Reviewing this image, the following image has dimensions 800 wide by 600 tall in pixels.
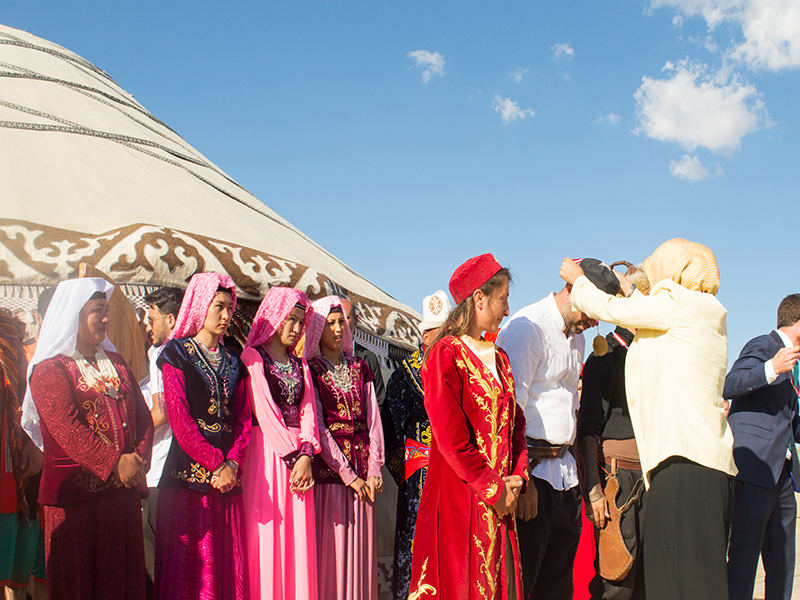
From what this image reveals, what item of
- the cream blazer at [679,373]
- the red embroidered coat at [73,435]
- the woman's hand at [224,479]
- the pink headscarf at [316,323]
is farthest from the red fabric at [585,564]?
the red embroidered coat at [73,435]

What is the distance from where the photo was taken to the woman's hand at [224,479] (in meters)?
2.54

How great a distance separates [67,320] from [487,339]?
1529 mm

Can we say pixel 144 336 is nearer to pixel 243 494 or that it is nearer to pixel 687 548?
pixel 243 494

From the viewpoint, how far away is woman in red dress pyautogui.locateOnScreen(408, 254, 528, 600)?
7.09 ft

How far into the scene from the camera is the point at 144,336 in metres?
3.05

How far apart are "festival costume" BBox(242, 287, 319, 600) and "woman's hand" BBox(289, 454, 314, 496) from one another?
0.03 m

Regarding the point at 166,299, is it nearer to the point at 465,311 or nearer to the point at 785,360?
the point at 465,311

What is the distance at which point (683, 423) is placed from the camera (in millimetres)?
2209

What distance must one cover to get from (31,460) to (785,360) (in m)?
3.04

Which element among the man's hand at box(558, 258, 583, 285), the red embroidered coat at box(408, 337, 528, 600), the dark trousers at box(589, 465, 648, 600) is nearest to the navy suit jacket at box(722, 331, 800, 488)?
the dark trousers at box(589, 465, 648, 600)

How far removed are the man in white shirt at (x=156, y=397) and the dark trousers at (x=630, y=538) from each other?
1972 mm

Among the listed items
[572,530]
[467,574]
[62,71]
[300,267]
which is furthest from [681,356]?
[62,71]

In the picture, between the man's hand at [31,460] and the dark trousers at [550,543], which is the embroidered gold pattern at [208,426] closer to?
the man's hand at [31,460]

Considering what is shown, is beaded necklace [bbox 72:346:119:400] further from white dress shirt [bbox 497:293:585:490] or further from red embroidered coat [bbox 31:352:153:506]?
white dress shirt [bbox 497:293:585:490]
